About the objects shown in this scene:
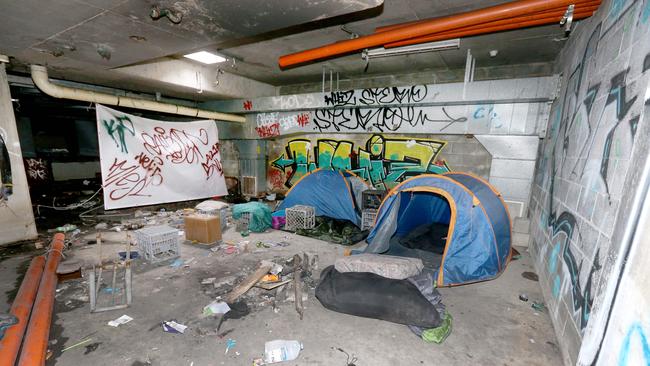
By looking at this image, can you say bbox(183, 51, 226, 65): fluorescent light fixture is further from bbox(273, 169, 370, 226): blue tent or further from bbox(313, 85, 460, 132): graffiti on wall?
bbox(273, 169, 370, 226): blue tent

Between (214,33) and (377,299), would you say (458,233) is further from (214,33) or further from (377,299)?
(214,33)

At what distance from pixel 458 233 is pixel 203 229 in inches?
149

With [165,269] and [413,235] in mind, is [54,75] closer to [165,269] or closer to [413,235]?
[165,269]

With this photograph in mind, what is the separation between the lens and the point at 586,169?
7.54ft

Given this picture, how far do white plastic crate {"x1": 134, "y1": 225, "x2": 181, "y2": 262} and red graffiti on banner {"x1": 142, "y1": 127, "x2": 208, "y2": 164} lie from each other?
9.04 feet

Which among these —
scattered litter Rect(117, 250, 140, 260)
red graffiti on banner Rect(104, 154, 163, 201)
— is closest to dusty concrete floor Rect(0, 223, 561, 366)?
scattered litter Rect(117, 250, 140, 260)

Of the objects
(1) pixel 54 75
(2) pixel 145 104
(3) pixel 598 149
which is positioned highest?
(1) pixel 54 75

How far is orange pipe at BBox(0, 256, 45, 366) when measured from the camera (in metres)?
1.90

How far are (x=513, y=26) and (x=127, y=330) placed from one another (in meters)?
4.85

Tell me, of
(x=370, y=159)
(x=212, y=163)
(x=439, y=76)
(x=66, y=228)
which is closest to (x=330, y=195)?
(x=370, y=159)

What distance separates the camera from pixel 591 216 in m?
2.03

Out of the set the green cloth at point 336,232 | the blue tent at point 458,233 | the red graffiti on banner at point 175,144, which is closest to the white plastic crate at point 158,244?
the green cloth at point 336,232

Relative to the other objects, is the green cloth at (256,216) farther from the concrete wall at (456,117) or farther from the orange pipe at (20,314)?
the orange pipe at (20,314)

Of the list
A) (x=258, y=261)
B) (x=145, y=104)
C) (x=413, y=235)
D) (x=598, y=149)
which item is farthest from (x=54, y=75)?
(x=598, y=149)
